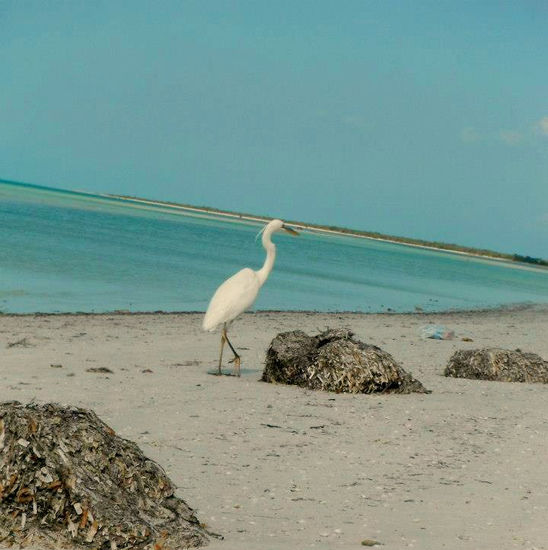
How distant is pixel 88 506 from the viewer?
199 inches

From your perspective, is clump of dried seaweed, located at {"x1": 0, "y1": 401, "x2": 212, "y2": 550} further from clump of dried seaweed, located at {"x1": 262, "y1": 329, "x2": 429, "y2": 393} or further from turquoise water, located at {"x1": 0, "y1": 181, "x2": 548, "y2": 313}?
turquoise water, located at {"x1": 0, "y1": 181, "x2": 548, "y2": 313}

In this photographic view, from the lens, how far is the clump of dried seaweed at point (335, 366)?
37.0 ft

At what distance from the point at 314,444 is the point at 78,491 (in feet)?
12.0

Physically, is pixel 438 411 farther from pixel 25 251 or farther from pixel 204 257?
pixel 204 257

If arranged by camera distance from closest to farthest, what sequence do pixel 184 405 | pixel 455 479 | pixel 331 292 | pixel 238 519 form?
pixel 238 519, pixel 455 479, pixel 184 405, pixel 331 292

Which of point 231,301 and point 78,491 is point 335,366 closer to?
point 231,301

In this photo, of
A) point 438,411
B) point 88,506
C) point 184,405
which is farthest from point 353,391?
point 88,506

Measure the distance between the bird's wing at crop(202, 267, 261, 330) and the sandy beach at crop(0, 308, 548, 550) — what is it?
0.73 meters

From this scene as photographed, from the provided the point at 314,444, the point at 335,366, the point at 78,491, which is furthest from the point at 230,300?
the point at 78,491

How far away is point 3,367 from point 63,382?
1253mm

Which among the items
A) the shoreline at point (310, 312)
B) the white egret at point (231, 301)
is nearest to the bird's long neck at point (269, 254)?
the white egret at point (231, 301)

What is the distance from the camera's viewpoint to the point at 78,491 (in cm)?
510

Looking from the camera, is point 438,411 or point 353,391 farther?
point 353,391

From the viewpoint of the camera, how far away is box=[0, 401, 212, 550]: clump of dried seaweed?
5.00 m
